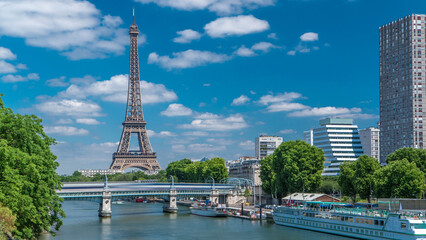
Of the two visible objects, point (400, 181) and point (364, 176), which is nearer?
point (400, 181)

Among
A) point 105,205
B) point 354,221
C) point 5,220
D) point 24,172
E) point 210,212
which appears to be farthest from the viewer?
point 105,205

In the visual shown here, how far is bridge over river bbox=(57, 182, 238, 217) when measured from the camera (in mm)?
96062

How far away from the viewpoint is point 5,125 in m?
36.1

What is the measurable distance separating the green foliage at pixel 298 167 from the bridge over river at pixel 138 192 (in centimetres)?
2371

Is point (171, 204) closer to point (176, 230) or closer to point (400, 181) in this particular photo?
point (176, 230)

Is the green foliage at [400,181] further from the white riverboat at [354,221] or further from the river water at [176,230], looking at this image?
the river water at [176,230]

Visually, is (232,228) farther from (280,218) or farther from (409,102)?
(409,102)

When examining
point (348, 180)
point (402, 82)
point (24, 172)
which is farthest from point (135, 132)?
point (24, 172)

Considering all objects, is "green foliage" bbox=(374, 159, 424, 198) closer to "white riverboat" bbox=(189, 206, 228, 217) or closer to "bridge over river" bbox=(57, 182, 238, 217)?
"white riverboat" bbox=(189, 206, 228, 217)

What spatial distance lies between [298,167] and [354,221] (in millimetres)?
30979

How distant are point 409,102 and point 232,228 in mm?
76750

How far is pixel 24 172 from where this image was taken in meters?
35.1

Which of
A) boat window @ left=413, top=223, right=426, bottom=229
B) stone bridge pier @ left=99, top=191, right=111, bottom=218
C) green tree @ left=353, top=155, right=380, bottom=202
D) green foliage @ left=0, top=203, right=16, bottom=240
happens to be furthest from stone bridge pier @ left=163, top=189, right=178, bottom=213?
green foliage @ left=0, top=203, right=16, bottom=240

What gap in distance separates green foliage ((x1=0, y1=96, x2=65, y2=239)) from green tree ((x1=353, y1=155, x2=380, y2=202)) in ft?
172
